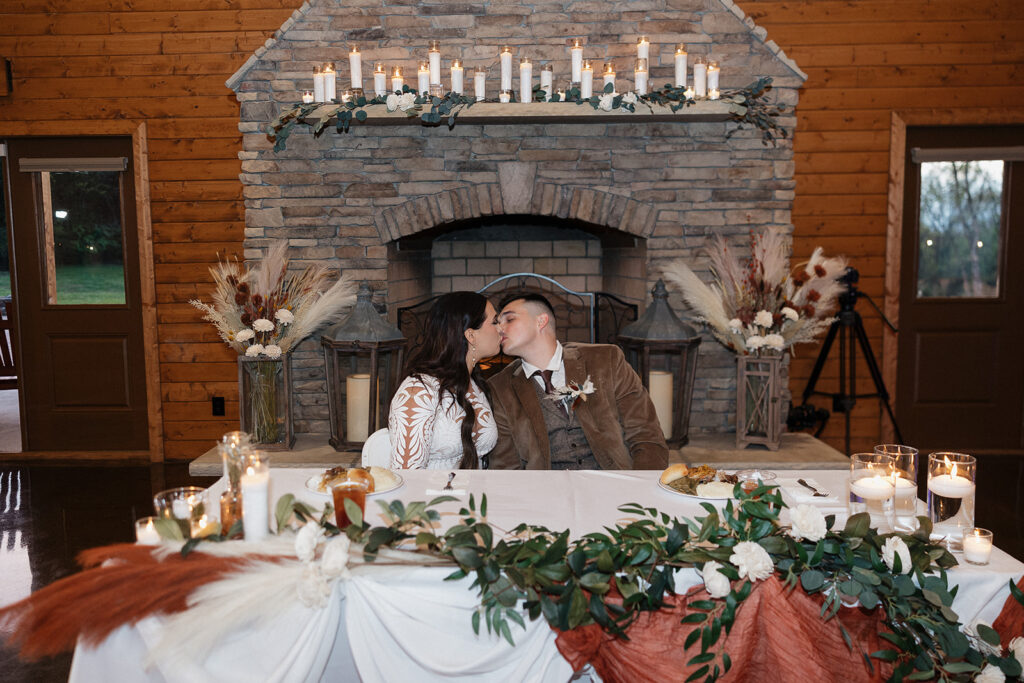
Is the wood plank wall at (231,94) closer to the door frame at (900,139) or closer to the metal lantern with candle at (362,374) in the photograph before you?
the door frame at (900,139)

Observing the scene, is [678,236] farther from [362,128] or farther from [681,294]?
[362,128]

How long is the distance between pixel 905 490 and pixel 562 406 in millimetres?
1333

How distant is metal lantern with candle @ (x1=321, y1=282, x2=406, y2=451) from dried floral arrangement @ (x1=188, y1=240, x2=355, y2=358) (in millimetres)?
114

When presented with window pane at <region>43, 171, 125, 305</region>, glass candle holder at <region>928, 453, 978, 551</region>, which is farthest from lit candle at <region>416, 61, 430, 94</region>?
glass candle holder at <region>928, 453, 978, 551</region>

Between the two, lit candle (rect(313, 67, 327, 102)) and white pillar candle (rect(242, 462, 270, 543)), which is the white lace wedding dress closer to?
white pillar candle (rect(242, 462, 270, 543))

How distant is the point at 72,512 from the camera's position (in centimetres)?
412

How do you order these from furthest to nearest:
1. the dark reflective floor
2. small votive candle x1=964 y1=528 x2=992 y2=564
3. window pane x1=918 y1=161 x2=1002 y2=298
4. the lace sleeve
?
window pane x1=918 y1=161 x2=1002 y2=298 < the dark reflective floor < the lace sleeve < small votive candle x1=964 y1=528 x2=992 y2=564

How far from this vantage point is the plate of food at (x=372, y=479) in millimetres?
2029

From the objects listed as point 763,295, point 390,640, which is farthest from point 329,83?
point 390,640

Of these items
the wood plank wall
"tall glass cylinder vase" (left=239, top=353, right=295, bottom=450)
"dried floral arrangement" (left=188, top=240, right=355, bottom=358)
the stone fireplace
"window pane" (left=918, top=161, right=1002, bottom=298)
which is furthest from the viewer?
"window pane" (left=918, top=161, right=1002, bottom=298)

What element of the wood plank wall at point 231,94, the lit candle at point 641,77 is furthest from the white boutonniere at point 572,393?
the wood plank wall at point 231,94

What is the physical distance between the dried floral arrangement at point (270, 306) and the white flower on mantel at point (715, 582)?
280 centimetres

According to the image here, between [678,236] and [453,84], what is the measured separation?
1358 mm

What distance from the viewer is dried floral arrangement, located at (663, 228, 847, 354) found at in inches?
150
